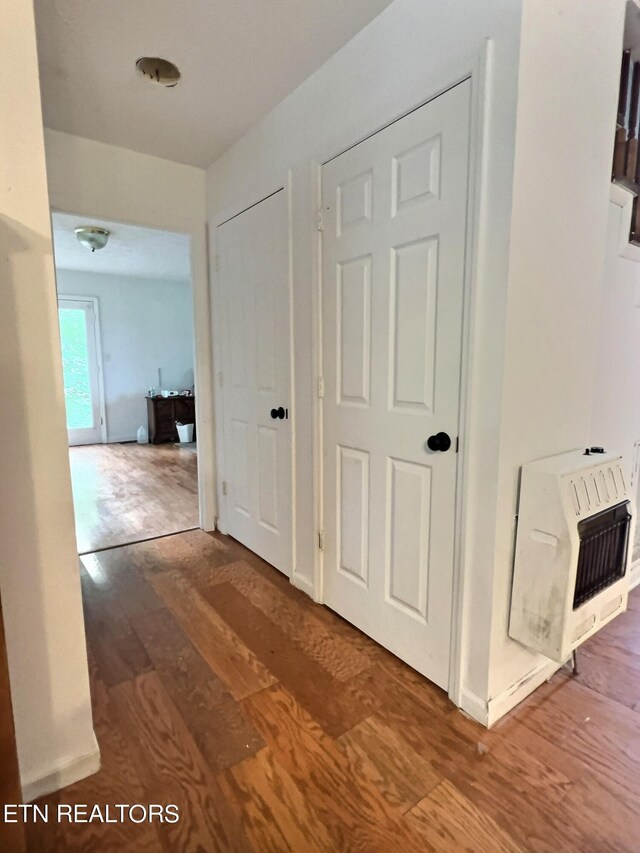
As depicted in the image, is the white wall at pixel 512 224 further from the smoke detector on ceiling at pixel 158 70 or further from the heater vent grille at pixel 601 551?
the smoke detector on ceiling at pixel 158 70

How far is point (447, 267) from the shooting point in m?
1.37

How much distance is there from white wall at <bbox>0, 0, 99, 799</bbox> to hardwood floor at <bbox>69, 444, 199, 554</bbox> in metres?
1.67

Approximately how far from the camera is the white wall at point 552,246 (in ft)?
3.95

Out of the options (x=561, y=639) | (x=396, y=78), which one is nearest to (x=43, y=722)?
(x=561, y=639)

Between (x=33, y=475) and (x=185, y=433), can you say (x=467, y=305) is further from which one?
(x=185, y=433)

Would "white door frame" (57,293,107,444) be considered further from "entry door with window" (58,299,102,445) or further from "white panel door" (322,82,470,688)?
"white panel door" (322,82,470,688)

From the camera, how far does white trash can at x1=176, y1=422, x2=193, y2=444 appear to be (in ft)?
20.5

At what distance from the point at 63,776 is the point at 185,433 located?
5.30m

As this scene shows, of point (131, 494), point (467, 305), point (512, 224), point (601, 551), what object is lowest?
point (131, 494)

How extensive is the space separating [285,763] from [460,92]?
6.64ft

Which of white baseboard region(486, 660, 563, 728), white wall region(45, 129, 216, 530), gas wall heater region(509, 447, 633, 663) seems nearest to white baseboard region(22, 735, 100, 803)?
white baseboard region(486, 660, 563, 728)

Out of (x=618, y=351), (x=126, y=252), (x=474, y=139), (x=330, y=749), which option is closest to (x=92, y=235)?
(x=126, y=252)

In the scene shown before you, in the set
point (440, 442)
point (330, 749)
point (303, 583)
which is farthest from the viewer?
point (303, 583)

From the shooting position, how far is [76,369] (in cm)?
601
